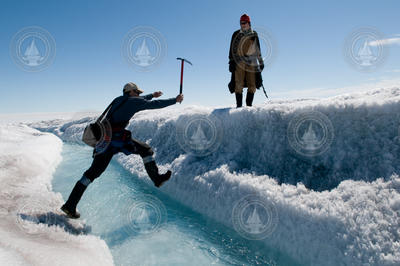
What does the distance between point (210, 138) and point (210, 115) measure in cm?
65

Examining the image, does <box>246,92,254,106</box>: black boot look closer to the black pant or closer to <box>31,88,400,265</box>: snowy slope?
<box>31,88,400,265</box>: snowy slope

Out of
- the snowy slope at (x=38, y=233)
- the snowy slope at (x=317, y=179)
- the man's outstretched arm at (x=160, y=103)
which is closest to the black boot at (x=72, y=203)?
the snowy slope at (x=38, y=233)

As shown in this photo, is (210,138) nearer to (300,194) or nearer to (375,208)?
(300,194)

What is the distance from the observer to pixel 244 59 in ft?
19.4

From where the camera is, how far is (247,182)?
3.95m

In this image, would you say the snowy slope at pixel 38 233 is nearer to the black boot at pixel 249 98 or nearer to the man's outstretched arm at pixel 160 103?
the man's outstretched arm at pixel 160 103

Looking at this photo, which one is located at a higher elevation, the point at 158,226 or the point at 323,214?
the point at 323,214

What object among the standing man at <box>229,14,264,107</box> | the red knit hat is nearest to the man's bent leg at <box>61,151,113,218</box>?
the standing man at <box>229,14,264,107</box>

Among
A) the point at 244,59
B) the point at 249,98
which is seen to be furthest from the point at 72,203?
the point at 244,59

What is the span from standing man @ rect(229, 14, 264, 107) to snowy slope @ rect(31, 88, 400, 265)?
→ 110 cm

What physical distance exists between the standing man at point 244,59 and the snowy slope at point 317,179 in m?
1.10

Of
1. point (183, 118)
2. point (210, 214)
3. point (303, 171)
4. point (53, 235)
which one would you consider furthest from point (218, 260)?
point (183, 118)

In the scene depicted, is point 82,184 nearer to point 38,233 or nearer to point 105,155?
point 105,155

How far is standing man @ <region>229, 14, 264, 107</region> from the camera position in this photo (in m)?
5.81
